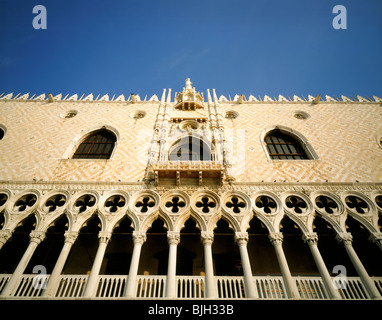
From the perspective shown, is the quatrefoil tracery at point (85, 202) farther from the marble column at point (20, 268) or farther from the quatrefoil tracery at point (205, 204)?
the quatrefoil tracery at point (205, 204)

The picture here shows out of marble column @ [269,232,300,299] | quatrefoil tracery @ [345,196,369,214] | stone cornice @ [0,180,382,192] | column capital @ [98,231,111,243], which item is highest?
stone cornice @ [0,180,382,192]

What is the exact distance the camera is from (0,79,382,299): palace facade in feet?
19.8

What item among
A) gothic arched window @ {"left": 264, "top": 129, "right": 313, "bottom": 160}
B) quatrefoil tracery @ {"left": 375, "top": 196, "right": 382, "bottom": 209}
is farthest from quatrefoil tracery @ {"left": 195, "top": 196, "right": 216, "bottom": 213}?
quatrefoil tracery @ {"left": 375, "top": 196, "right": 382, "bottom": 209}

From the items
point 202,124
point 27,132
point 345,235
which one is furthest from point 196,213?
point 27,132

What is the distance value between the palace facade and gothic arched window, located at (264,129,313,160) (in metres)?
0.06

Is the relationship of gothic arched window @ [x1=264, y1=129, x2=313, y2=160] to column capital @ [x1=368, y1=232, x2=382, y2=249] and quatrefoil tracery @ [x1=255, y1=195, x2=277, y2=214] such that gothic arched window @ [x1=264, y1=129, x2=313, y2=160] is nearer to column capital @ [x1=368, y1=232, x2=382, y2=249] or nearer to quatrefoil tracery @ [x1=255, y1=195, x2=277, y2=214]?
quatrefoil tracery @ [x1=255, y1=195, x2=277, y2=214]

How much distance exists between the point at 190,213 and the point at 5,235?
17.6 feet

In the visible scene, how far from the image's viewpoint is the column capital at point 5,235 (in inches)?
260

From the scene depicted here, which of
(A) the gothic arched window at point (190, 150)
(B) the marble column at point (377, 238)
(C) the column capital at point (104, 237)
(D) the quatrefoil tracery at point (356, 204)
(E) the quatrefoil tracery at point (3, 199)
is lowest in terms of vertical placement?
(B) the marble column at point (377, 238)

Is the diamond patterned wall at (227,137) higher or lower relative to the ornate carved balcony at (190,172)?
higher

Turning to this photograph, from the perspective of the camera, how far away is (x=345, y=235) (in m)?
6.60

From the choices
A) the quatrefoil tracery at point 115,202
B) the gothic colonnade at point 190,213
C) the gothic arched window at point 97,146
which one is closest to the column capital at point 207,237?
the gothic colonnade at point 190,213

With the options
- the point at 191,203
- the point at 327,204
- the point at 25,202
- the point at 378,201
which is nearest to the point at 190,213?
the point at 191,203

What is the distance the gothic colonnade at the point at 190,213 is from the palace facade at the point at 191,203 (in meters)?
0.04
